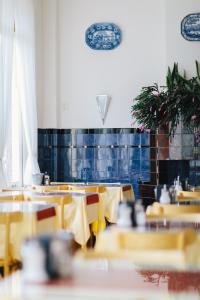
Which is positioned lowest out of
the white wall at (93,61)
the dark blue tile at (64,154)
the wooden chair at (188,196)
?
the wooden chair at (188,196)

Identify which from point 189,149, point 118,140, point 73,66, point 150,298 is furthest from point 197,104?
point 150,298

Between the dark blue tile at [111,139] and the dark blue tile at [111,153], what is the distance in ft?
0.36

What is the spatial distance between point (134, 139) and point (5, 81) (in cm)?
297

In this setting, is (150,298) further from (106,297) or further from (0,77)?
(0,77)

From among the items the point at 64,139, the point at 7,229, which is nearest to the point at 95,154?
the point at 64,139

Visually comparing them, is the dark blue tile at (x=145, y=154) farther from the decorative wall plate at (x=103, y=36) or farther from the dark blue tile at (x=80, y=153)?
the decorative wall plate at (x=103, y=36)

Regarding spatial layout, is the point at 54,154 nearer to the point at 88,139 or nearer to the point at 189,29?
the point at 88,139

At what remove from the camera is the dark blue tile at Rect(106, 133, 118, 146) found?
10.9 meters

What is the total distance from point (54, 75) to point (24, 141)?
1.67m

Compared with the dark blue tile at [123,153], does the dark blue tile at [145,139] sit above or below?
above

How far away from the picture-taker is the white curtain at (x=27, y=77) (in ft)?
33.4

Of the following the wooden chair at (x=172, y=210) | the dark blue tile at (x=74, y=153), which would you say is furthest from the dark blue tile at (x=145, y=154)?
the wooden chair at (x=172, y=210)

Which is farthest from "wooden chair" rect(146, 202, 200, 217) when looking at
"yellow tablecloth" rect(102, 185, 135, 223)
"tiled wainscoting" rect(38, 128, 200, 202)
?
"tiled wainscoting" rect(38, 128, 200, 202)

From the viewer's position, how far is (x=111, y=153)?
1094cm
